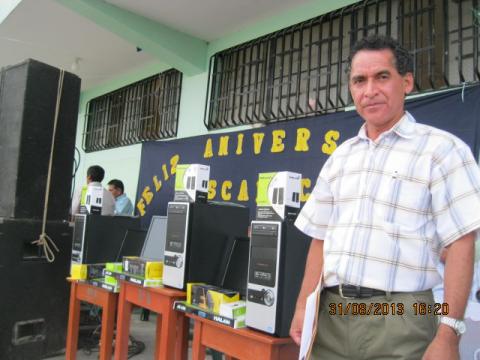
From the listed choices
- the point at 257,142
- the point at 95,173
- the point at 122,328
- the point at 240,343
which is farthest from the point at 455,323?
the point at 95,173

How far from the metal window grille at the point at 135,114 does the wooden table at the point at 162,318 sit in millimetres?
2692

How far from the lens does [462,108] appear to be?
2322 mm

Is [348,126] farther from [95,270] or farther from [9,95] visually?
[9,95]

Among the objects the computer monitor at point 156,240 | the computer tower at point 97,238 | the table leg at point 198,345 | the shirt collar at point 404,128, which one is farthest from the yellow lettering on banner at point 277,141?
the shirt collar at point 404,128

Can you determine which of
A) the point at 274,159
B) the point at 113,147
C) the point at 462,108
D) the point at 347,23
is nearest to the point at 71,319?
the point at 274,159

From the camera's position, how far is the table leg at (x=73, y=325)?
2421mm

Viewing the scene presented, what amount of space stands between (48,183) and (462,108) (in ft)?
6.96

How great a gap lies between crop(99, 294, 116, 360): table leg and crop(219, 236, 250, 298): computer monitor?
68cm

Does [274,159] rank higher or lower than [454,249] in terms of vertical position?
higher


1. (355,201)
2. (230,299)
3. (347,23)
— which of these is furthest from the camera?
(347,23)

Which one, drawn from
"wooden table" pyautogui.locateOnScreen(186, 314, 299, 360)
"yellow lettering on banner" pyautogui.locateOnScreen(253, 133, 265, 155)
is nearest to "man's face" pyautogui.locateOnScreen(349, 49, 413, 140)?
"wooden table" pyautogui.locateOnScreen(186, 314, 299, 360)

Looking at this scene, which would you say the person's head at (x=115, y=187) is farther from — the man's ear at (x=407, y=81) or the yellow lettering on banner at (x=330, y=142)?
the man's ear at (x=407, y=81)

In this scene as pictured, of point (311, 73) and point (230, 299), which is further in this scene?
point (311, 73)

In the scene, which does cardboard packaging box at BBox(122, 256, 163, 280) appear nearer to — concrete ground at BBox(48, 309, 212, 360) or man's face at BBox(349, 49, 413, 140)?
concrete ground at BBox(48, 309, 212, 360)
